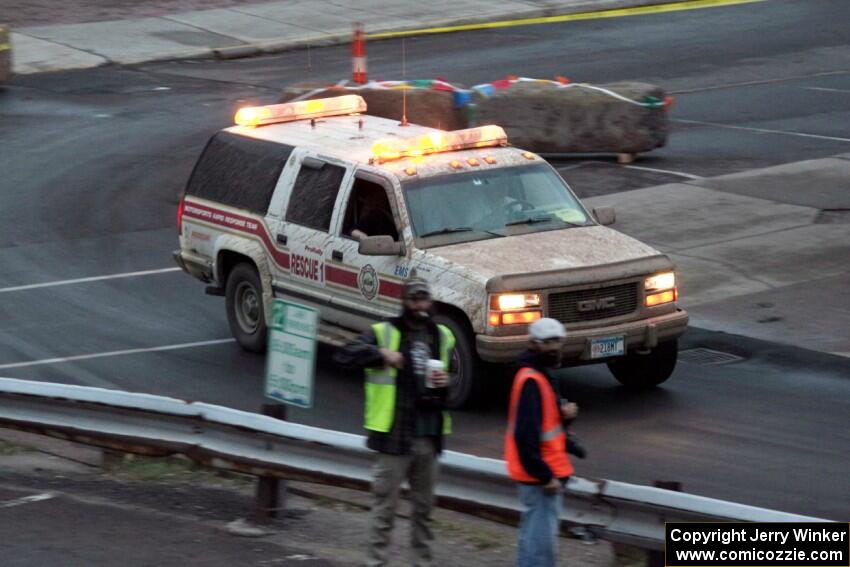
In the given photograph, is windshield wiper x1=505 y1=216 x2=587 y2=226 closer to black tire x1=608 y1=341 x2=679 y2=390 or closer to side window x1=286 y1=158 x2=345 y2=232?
black tire x1=608 y1=341 x2=679 y2=390

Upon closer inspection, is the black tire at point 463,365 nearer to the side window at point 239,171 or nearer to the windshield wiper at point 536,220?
the windshield wiper at point 536,220

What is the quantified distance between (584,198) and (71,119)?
10241mm

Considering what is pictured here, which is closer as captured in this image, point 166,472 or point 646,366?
point 166,472

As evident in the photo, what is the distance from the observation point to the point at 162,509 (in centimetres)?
1027

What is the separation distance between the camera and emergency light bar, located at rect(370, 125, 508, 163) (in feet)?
44.1

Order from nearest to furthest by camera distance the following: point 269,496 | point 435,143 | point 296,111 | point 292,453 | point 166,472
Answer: point 292,453
point 269,496
point 166,472
point 435,143
point 296,111

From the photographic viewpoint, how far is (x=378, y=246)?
41.7ft

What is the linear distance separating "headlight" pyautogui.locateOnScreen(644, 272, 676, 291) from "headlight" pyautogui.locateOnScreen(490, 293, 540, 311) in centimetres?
103

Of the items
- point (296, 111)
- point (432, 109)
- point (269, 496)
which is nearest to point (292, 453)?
point (269, 496)

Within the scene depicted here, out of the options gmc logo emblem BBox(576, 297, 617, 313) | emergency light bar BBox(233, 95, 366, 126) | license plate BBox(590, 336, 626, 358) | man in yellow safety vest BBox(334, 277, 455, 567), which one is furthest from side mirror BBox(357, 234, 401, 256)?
man in yellow safety vest BBox(334, 277, 455, 567)

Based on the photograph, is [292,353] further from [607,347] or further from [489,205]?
[489,205]

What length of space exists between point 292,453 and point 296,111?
19.9 feet

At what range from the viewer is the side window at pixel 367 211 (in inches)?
523

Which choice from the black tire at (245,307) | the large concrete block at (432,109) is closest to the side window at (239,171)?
the black tire at (245,307)
